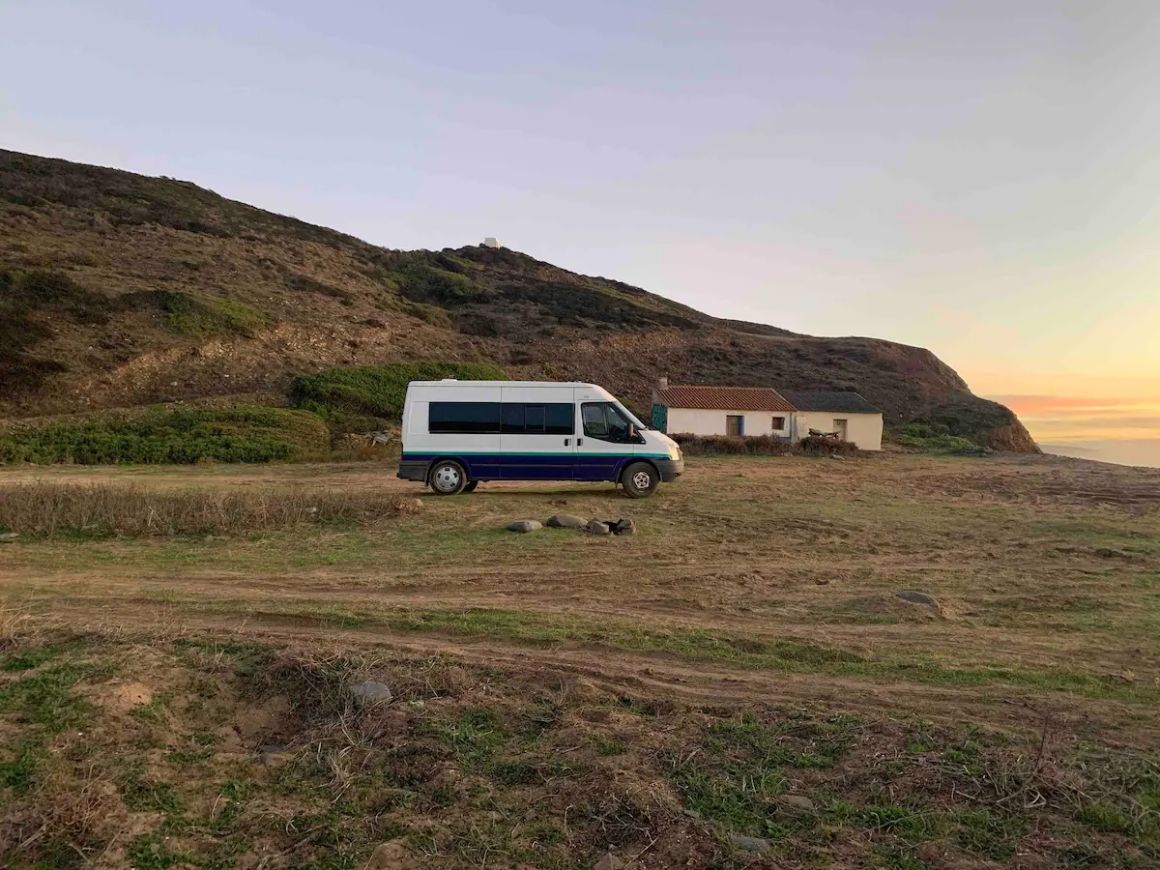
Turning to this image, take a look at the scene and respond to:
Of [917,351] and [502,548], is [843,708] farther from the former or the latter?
[917,351]

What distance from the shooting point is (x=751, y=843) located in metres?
3.44

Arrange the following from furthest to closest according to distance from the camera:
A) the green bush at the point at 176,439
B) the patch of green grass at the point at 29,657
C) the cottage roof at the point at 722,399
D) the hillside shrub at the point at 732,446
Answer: the cottage roof at the point at 722,399, the hillside shrub at the point at 732,446, the green bush at the point at 176,439, the patch of green grass at the point at 29,657

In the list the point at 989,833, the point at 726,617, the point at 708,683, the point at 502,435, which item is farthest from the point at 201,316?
the point at 989,833

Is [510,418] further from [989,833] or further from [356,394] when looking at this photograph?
[356,394]

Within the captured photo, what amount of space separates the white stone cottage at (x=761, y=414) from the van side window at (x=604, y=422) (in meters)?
22.9

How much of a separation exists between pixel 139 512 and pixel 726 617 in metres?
9.29

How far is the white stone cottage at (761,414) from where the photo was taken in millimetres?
40500

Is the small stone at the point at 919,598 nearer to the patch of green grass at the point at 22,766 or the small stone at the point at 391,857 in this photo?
the small stone at the point at 391,857

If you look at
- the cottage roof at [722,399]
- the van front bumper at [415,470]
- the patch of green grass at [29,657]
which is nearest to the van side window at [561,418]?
the van front bumper at [415,470]

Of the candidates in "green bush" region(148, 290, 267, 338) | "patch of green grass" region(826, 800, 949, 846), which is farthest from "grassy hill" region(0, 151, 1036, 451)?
"patch of green grass" region(826, 800, 949, 846)

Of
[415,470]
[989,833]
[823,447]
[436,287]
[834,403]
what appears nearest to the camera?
[989,833]

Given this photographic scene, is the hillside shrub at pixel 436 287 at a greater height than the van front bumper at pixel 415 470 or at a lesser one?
greater

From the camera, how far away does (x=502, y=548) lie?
10945mm

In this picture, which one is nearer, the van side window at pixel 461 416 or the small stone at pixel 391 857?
the small stone at pixel 391 857
